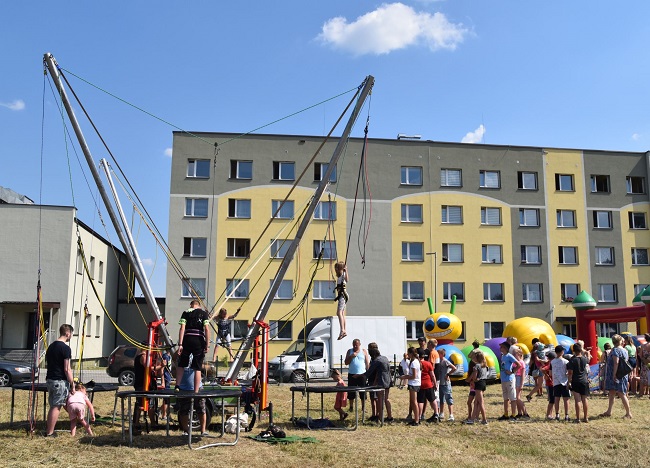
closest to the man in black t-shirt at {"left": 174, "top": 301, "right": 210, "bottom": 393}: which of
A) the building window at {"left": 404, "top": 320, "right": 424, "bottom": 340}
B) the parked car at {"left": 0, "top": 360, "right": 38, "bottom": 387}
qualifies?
the parked car at {"left": 0, "top": 360, "right": 38, "bottom": 387}

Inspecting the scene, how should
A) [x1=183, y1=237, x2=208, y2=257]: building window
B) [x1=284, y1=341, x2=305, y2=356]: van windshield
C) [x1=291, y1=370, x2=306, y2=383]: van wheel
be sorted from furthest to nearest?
[x1=183, y1=237, x2=208, y2=257]: building window < [x1=284, y1=341, x2=305, y2=356]: van windshield < [x1=291, y1=370, x2=306, y2=383]: van wheel

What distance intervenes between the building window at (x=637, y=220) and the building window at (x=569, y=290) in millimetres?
6494

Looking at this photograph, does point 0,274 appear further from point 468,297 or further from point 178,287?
point 468,297

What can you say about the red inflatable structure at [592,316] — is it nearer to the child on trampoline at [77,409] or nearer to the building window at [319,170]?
the building window at [319,170]

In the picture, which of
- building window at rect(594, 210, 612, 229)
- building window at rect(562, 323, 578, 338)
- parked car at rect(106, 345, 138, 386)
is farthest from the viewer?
building window at rect(594, 210, 612, 229)

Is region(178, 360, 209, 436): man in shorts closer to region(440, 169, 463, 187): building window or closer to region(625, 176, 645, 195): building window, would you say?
region(440, 169, 463, 187): building window

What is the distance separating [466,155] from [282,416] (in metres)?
33.0

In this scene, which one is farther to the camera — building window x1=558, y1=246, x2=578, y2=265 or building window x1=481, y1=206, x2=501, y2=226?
building window x1=558, y1=246, x2=578, y2=265

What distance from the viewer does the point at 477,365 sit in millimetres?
13797

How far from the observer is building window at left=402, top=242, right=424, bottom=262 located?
140ft

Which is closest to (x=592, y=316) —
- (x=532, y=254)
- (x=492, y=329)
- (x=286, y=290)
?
(x=492, y=329)

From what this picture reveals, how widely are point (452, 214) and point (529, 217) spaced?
5.46 meters

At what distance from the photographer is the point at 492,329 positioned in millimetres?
42656

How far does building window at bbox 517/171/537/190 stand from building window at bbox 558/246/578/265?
4542mm
